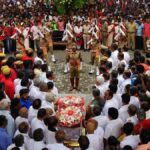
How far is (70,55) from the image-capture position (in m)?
15.0

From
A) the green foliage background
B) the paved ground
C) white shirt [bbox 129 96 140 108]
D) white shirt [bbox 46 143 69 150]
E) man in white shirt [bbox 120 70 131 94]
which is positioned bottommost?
the paved ground

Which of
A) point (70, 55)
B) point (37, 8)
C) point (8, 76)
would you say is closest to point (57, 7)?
point (37, 8)

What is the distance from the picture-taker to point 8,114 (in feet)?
32.2

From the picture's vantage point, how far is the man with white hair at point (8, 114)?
970cm

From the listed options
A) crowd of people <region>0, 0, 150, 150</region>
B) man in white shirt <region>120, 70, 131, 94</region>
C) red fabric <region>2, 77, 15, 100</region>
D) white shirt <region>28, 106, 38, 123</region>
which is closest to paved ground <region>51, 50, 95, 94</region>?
crowd of people <region>0, 0, 150, 150</region>

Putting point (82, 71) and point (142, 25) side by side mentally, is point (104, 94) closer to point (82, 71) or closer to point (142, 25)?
point (82, 71)

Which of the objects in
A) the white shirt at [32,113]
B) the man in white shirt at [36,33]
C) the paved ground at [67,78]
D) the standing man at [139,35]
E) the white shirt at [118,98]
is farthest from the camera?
the standing man at [139,35]

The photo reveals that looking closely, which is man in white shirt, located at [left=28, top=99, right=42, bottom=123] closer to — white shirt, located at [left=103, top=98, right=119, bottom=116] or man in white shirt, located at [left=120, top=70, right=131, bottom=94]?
white shirt, located at [left=103, top=98, right=119, bottom=116]

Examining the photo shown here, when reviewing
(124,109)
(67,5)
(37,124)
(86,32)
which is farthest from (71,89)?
(67,5)

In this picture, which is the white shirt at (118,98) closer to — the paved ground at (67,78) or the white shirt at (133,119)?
the white shirt at (133,119)

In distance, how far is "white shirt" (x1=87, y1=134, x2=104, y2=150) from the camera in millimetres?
8750

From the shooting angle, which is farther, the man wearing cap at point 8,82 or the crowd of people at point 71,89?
the man wearing cap at point 8,82

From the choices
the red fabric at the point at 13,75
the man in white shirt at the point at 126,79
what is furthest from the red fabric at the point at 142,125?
the red fabric at the point at 13,75

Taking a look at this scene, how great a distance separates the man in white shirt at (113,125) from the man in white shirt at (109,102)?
34.6 inches
